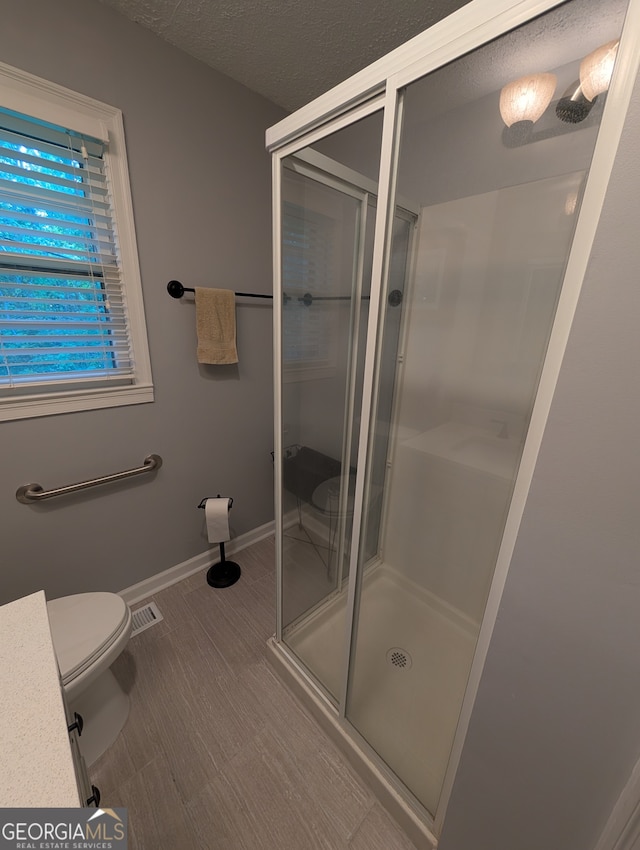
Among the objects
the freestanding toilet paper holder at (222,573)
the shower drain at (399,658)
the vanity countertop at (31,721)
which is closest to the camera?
the vanity countertop at (31,721)

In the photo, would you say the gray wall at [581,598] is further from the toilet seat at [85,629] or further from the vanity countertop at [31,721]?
the toilet seat at [85,629]

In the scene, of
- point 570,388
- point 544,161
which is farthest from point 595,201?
point 544,161

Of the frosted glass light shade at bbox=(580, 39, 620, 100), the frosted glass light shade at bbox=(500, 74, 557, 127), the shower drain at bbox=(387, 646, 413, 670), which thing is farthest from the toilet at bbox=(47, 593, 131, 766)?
the frosted glass light shade at bbox=(500, 74, 557, 127)

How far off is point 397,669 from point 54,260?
2.25m

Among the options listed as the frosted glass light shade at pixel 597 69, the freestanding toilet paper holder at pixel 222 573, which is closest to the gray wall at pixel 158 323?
the freestanding toilet paper holder at pixel 222 573

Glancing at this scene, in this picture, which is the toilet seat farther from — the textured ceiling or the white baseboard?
the textured ceiling

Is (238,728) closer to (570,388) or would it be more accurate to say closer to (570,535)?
(570,535)

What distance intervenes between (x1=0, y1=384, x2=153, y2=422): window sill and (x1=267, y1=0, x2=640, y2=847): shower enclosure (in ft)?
2.63

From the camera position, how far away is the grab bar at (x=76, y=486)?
1.33m

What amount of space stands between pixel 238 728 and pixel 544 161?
218cm

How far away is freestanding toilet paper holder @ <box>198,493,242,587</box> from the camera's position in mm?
1894

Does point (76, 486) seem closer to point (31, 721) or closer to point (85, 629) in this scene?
point (85, 629)

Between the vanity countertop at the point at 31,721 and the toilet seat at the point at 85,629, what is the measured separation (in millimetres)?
508

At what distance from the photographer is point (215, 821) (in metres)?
1.01
